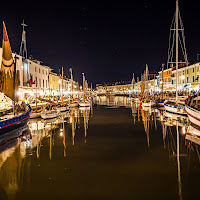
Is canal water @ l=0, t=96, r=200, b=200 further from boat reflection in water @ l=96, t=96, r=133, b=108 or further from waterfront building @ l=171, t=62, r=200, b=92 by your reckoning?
waterfront building @ l=171, t=62, r=200, b=92

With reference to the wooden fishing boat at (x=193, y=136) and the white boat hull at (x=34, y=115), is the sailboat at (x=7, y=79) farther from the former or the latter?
the wooden fishing boat at (x=193, y=136)

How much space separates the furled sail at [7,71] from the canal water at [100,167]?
16.3 ft

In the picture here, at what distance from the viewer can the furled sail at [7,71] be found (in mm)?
19634

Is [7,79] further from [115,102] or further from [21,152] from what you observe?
[115,102]

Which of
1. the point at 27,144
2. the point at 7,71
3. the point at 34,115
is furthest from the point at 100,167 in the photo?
the point at 34,115

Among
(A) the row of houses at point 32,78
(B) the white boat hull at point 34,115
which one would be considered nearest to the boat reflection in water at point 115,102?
(A) the row of houses at point 32,78

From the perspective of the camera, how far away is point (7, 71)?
20.1 m

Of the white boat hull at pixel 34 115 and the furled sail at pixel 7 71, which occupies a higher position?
the furled sail at pixel 7 71

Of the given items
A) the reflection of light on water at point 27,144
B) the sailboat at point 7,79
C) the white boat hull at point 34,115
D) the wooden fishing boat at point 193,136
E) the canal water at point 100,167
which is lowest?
the canal water at point 100,167

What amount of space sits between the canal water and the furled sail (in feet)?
16.3

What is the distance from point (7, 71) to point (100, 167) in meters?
14.1

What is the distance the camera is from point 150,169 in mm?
11039

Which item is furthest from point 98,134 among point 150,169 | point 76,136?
point 150,169

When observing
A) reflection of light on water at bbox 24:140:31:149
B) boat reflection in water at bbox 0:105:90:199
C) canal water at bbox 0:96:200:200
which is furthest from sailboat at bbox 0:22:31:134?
reflection of light on water at bbox 24:140:31:149
